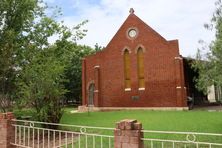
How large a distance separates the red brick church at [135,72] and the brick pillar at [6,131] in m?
17.7

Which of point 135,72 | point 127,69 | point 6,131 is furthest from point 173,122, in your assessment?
point 127,69

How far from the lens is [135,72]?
2625 centimetres

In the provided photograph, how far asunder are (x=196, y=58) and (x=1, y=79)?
1091 cm

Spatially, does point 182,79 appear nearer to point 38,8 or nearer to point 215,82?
point 38,8

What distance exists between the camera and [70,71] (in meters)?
45.4

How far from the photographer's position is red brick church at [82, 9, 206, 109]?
2420 cm

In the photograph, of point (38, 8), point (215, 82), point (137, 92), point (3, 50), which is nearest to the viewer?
point (215, 82)

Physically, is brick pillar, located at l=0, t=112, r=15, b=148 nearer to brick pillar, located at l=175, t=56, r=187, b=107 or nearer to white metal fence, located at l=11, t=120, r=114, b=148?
white metal fence, located at l=11, t=120, r=114, b=148

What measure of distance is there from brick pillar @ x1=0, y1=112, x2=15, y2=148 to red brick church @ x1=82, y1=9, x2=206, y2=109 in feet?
57.9

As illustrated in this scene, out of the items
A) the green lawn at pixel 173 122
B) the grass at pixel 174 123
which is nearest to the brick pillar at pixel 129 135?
the grass at pixel 174 123

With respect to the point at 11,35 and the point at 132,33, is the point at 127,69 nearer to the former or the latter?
the point at 132,33

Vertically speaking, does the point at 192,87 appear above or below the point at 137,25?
below

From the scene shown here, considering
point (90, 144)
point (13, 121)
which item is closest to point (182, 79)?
point (90, 144)

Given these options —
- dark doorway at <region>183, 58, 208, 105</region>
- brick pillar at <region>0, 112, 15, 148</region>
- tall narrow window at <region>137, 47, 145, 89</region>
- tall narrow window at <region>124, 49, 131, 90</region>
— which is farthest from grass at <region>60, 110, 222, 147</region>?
dark doorway at <region>183, 58, 208, 105</region>
